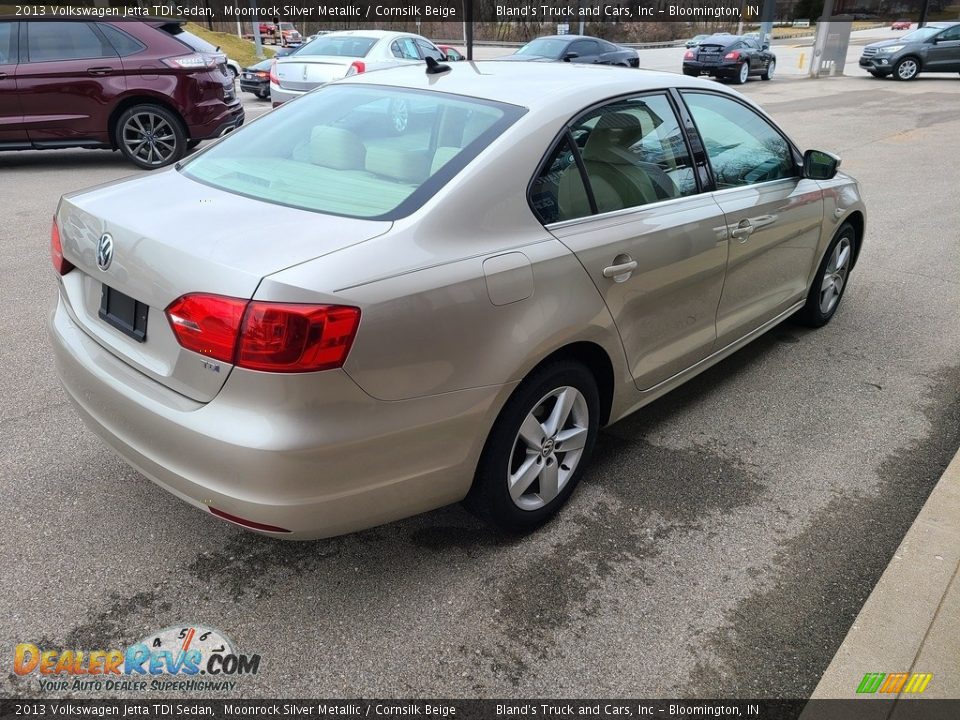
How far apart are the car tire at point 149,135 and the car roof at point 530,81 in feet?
21.8

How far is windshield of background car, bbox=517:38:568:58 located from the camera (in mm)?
18438

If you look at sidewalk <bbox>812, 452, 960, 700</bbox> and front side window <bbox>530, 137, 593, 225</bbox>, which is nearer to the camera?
sidewalk <bbox>812, 452, 960, 700</bbox>

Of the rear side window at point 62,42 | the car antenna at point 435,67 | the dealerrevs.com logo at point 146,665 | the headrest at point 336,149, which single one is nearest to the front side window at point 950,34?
the rear side window at point 62,42

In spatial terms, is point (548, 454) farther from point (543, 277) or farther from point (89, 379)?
point (89, 379)

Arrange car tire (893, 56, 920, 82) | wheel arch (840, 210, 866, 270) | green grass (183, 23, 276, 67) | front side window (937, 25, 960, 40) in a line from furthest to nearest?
1. green grass (183, 23, 276, 67)
2. car tire (893, 56, 920, 82)
3. front side window (937, 25, 960, 40)
4. wheel arch (840, 210, 866, 270)

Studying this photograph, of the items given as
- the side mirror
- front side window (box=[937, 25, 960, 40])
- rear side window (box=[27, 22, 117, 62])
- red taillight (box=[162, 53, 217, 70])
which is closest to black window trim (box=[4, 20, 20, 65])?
rear side window (box=[27, 22, 117, 62])

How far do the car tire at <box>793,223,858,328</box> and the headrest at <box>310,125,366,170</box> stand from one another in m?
3.01

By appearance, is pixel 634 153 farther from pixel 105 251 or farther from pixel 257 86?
pixel 257 86

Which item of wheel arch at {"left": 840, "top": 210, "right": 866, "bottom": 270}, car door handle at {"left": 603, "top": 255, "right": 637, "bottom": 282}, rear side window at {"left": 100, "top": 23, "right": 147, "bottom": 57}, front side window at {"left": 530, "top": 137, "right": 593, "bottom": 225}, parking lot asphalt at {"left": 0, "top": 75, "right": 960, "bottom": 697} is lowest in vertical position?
parking lot asphalt at {"left": 0, "top": 75, "right": 960, "bottom": 697}

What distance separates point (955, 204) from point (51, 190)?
31.1 ft

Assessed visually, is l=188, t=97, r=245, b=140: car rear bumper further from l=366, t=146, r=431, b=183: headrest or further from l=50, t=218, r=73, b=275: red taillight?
l=366, t=146, r=431, b=183: headrest

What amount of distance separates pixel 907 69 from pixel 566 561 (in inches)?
1009

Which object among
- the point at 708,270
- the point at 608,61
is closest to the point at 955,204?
the point at 708,270

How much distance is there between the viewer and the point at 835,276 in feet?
16.1
